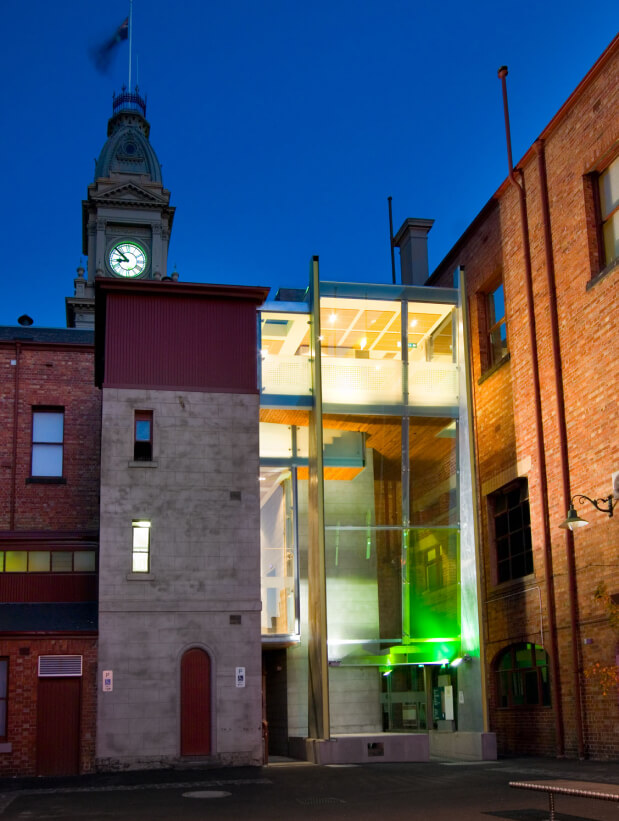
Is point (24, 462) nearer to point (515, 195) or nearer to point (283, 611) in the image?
point (283, 611)

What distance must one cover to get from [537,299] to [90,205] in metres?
56.6

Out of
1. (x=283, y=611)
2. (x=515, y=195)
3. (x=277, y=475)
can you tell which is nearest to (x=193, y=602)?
(x=283, y=611)

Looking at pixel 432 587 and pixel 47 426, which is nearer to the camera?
pixel 432 587

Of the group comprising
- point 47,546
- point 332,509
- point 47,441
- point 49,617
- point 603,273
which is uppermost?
point 603,273

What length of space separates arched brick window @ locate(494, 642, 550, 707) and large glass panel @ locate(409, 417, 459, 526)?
12.4 feet

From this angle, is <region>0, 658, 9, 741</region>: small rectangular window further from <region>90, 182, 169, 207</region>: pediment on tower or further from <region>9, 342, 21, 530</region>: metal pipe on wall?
<region>90, 182, 169, 207</region>: pediment on tower

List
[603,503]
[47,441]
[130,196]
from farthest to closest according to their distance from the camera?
[130,196] → [47,441] → [603,503]

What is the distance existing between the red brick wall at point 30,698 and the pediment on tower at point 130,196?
5632 cm

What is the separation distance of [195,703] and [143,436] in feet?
21.3

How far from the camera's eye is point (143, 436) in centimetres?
2422

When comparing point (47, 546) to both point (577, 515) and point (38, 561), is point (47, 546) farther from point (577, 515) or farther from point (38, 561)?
point (577, 515)

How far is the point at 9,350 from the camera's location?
2947 cm

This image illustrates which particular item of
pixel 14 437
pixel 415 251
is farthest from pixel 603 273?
pixel 14 437

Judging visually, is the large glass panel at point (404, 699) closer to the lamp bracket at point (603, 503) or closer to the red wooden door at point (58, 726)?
the lamp bracket at point (603, 503)
